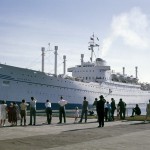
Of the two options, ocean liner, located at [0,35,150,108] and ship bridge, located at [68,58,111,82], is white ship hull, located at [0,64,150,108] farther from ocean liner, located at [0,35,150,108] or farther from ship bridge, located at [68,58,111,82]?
ship bridge, located at [68,58,111,82]

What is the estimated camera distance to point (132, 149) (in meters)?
8.80

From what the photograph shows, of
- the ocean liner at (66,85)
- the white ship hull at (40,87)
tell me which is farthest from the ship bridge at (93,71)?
the white ship hull at (40,87)

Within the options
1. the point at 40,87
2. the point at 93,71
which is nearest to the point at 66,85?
the point at 40,87

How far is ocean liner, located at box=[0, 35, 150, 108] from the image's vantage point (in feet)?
173

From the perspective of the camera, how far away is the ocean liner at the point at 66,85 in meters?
52.8

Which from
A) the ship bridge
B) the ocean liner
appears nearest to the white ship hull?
the ocean liner

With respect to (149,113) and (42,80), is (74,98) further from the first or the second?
(149,113)

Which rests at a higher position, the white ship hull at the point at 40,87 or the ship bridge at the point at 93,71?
the ship bridge at the point at 93,71

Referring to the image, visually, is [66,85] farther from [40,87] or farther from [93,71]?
[93,71]

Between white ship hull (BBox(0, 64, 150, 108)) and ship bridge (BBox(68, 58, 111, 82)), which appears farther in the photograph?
ship bridge (BBox(68, 58, 111, 82))

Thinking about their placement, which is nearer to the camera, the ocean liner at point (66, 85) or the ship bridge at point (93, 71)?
the ocean liner at point (66, 85)

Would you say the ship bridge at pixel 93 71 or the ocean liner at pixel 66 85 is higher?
the ship bridge at pixel 93 71

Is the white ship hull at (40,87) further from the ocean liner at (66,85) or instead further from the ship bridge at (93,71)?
the ship bridge at (93,71)

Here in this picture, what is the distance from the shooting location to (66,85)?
62.8 metres
